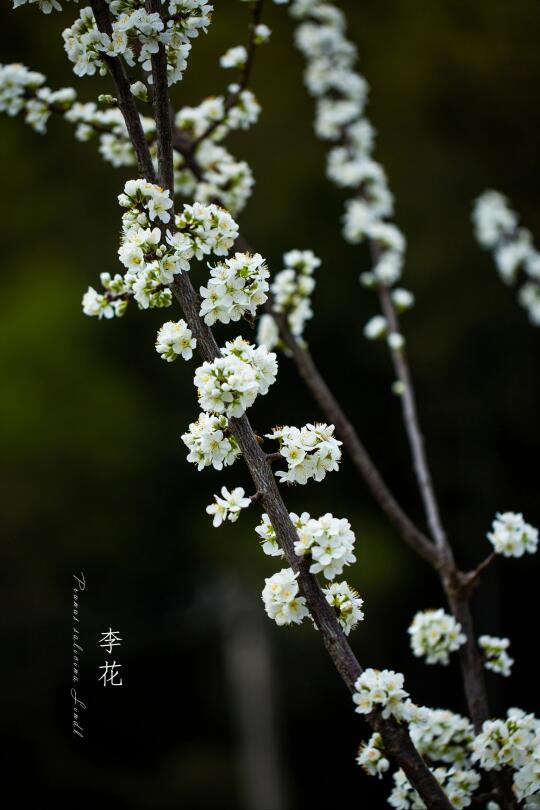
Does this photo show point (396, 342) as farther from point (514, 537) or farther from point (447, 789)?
point (447, 789)

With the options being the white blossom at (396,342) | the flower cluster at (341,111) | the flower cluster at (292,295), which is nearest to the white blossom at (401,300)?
the white blossom at (396,342)

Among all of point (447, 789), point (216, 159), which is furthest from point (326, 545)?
point (216, 159)

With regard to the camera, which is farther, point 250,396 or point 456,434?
point 456,434

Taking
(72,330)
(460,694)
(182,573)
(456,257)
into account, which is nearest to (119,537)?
(182,573)

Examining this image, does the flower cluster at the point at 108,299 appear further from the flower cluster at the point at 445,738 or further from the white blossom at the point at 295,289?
the flower cluster at the point at 445,738

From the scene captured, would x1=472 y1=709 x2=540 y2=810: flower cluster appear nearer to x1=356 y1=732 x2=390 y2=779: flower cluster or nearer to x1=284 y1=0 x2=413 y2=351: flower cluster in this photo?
x1=356 y1=732 x2=390 y2=779: flower cluster

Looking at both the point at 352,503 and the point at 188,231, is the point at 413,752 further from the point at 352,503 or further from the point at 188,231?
the point at 352,503

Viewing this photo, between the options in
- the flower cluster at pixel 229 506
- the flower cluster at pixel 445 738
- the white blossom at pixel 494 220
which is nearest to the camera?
the flower cluster at pixel 229 506
